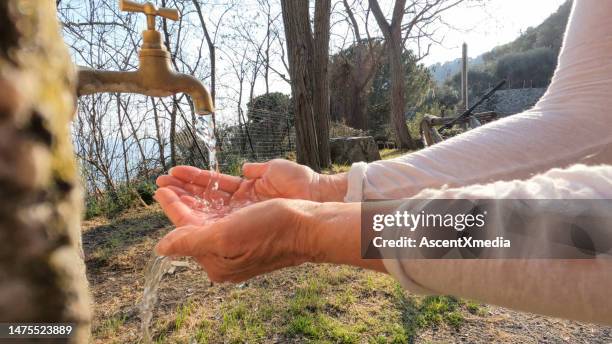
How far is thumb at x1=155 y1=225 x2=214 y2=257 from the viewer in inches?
34.3

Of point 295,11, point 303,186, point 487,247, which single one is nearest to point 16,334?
point 487,247

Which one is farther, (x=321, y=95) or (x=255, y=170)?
(x=321, y=95)

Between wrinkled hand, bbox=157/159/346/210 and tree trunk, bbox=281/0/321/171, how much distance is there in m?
3.10

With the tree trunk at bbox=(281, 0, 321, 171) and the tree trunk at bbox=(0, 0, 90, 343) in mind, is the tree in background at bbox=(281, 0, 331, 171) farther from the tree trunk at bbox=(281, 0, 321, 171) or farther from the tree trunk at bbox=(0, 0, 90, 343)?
the tree trunk at bbox=(0, 0, 90, 343)

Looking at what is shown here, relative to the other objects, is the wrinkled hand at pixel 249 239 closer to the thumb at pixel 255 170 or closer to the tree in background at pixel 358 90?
the thumb at pixel 255 170

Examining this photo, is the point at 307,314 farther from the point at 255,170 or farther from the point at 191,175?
the point at 191,175

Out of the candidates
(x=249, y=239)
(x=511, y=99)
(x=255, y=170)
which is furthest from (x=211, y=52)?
(x=511, y=99)

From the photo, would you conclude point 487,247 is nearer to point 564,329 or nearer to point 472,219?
point 472,219

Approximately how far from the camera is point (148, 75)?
1159 mm

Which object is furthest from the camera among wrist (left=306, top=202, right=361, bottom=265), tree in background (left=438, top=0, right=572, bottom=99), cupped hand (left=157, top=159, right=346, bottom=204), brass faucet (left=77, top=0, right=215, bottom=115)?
tree in background (left=438, top=0, right=572, bottom=99)

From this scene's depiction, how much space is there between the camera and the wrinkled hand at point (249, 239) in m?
0.86

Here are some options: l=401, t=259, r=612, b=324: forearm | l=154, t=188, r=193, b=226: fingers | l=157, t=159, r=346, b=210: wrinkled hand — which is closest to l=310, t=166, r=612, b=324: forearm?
l=401, t=259, r=612, b=324: forearm

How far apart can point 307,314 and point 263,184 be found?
2.14 feet

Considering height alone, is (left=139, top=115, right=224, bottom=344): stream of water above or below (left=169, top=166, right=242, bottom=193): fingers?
below
